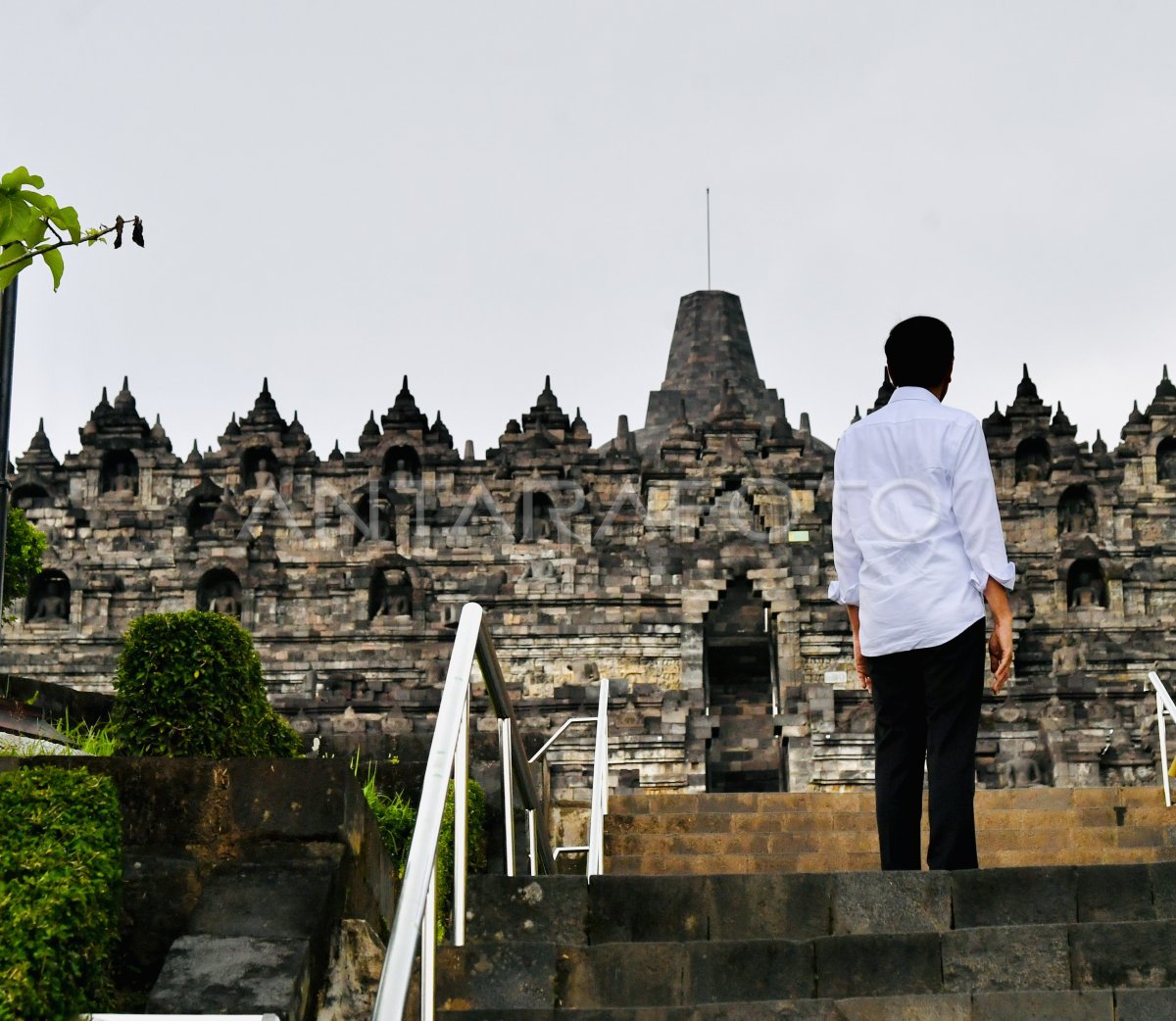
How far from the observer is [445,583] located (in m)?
36.3

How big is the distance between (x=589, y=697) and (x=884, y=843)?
20322 mm

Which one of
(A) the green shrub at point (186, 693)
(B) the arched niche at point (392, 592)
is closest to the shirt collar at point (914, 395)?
(A) the green shrub at point (186, 693)

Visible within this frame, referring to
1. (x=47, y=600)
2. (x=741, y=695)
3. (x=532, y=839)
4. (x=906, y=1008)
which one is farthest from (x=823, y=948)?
(x=47, y=600)

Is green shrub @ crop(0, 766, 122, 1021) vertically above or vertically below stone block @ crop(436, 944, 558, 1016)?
above

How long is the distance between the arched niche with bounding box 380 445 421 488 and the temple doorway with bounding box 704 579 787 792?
371 inches

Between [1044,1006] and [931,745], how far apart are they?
1.41m

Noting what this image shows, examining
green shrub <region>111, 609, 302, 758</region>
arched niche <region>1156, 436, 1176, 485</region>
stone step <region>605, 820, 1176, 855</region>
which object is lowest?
stone step <region>605, 820, 1176, 855</region>

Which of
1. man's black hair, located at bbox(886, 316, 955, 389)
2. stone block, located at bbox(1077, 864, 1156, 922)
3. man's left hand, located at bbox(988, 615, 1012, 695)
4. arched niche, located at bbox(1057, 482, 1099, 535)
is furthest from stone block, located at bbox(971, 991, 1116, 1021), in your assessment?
arched niche, located at bbox(1057, 482, 1099, 535)

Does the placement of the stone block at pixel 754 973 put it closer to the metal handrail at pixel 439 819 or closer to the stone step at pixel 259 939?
the metal handrail at pixel 439 819

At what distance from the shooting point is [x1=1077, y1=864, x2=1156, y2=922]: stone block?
269 inches

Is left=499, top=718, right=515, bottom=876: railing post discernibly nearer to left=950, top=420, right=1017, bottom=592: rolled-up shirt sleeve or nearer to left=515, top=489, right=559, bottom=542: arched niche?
left=950, top=420, right=1017, bottom=592: rolled-up shirt sleeve

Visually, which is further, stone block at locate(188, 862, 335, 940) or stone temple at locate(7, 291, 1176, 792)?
stone temple at locate(7, 291, 1176, 792)

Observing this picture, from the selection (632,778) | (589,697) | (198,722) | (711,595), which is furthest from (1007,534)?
(198,722)

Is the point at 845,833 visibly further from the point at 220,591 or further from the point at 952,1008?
the point at 220,591
